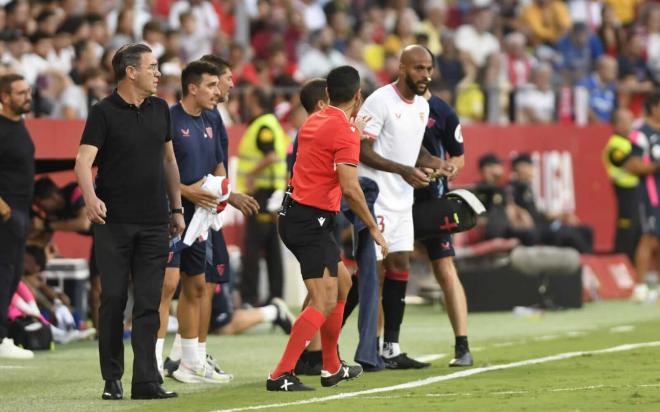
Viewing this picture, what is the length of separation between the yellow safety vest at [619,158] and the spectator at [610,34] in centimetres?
653

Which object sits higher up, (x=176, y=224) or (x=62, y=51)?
(x=62, y=51)

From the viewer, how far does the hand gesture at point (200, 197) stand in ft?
37.5

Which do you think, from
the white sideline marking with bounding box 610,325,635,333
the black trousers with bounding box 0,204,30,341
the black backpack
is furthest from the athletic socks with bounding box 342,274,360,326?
the white sideline marking with bounding box 610,325,635,333

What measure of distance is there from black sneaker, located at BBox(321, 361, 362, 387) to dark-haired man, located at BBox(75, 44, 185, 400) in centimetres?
108

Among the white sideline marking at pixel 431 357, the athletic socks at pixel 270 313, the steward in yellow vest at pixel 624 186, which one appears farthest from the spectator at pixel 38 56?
the steward in yellow vest at pixel 624 186

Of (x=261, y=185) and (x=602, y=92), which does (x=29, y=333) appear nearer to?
(x=261, y=185)

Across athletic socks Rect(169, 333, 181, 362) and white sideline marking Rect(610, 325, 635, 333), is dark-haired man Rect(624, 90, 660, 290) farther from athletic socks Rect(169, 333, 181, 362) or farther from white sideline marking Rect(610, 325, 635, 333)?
athletic socks Rect(169, 333, 181, 362)

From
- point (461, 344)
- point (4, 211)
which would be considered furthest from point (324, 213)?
point (4, 211)

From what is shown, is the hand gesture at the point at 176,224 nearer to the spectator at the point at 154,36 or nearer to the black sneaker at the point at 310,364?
the black sneaker at the point at 310,364

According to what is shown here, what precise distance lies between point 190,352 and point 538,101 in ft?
45.5

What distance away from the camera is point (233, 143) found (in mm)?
19781

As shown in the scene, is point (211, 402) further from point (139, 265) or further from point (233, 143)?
point (233, 143)

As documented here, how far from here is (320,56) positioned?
77.8 ft

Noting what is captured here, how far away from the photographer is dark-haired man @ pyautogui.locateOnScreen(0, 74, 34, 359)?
13.3m
